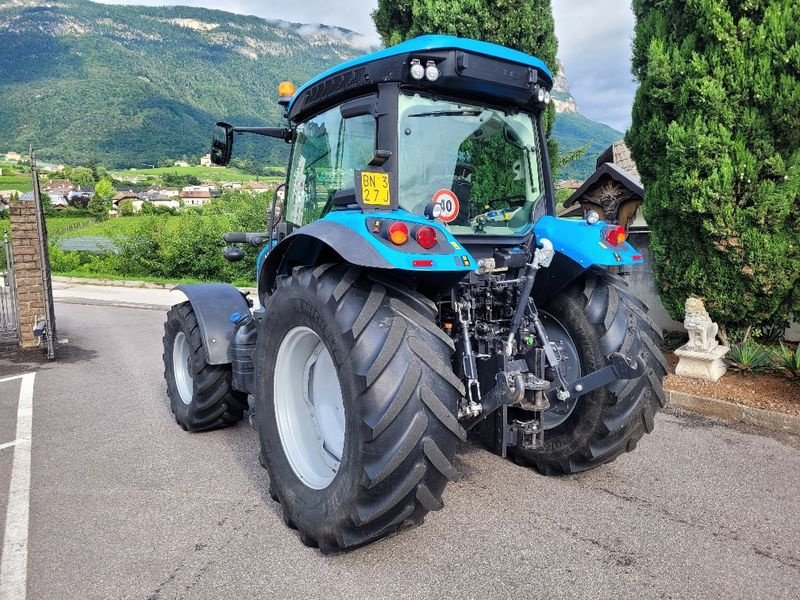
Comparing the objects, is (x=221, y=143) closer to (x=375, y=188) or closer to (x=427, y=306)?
(x=375, y=188)

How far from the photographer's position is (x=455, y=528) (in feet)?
9.94

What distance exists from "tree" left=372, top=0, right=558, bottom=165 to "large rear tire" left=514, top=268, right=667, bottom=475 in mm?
5454

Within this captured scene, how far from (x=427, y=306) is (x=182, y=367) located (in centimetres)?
311

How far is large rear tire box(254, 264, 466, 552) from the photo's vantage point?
244 cm

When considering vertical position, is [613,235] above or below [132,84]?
below

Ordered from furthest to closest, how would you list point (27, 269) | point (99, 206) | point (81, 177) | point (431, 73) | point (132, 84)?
point (132, 84), point (81, 177), point (99, 206), point (27, 269), point (431, 73)

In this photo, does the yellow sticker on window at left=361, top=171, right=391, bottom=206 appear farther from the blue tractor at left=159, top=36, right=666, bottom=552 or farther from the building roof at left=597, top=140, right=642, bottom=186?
the building roof at left=597, top=140, right=642, bottom=186

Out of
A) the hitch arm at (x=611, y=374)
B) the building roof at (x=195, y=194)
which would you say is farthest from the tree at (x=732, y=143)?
the building roof at (x=195, y=194)

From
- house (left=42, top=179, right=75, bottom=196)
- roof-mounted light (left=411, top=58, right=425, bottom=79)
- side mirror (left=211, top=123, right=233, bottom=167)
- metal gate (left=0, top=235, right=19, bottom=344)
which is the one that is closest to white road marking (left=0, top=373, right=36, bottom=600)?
side mirror (left=211, top=123, right=233, bottom=167)

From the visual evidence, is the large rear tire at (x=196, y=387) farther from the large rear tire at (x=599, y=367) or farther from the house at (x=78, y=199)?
the house at (x=78, y=199)

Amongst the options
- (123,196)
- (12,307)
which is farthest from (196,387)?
(123,196)

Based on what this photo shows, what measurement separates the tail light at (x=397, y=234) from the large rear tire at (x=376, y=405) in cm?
24

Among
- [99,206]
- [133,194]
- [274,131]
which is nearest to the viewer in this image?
[274,131]

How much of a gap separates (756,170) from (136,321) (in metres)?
11.4
